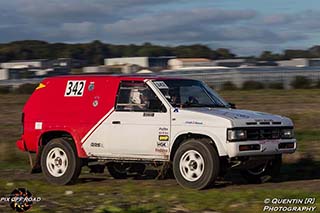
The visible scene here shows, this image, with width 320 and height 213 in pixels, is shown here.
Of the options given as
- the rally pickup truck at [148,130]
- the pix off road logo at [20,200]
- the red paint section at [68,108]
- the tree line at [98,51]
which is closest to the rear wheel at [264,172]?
the rally pickup truck at [148,130]

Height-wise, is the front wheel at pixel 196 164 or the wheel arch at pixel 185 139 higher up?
the wheel arch at pixel 185 139

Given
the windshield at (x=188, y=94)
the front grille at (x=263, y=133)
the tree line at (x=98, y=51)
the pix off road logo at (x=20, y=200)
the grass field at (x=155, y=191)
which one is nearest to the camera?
the grass field at (x=155, y=191)

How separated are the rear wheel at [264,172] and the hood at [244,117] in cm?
86

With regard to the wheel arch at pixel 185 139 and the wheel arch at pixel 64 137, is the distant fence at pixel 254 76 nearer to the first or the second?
the wheel arch at pixel 64 137

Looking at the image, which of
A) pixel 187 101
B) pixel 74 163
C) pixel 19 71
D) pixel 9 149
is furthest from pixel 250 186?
pixel 19 71

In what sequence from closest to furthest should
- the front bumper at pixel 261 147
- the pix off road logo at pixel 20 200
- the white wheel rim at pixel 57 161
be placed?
the pix off road logo at pixel 20 200 < the front bumper at pixel 261 147 < the white wheel rim at pixel 57 161

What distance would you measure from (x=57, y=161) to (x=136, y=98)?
1.81m

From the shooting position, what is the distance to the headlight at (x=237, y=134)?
1127 cm

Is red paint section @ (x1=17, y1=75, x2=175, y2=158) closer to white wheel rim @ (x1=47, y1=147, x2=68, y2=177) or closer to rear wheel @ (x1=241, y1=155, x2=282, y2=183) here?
white wheel rim @ (x1=47, y1=147, x2=68, y2=177)

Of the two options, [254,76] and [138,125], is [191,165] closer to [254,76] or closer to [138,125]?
[138,125]

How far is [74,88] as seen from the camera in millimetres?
13078

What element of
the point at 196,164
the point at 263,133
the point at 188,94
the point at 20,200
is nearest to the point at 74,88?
the point at 188,94

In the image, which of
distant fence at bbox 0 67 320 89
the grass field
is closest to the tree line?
distant fence at bbox 0 67 320 89

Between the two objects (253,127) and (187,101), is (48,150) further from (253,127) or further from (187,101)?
(253,127)
